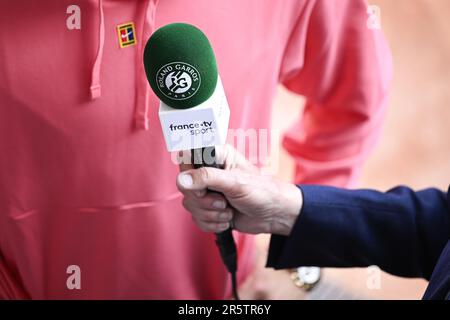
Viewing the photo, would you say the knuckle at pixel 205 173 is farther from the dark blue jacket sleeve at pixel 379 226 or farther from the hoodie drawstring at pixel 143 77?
the dark blue jacket sleeve at pixel 379 226

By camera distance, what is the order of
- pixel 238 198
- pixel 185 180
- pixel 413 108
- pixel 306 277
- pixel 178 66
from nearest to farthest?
pixel 178 66
pixel 185 180
pixel 238 198
pixel 306 277
pixel 413 108

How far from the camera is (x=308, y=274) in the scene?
988 mm

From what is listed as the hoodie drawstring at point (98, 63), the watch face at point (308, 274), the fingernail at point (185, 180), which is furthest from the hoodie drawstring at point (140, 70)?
the watch face at point (308, 274)

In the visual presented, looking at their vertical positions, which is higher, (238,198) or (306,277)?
(238,198)

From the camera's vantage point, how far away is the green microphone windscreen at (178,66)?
54 centimetres

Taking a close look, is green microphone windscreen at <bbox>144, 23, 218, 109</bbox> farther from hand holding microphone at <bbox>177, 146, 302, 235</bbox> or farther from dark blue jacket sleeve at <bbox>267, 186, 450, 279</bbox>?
dark blue jacket sleeve at <bbox>267, 186, 450, 279</bbox>

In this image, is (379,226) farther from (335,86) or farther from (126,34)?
(126,34)

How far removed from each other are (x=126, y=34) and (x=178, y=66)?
0.17 meters

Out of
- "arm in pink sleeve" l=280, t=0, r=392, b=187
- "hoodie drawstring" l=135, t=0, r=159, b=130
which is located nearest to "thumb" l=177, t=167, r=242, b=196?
"hoodie drawstring" l=135, t=0, r=159, b=130

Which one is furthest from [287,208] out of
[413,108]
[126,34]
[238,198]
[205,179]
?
[413,108]

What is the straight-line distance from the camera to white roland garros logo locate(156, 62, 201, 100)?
540 mm

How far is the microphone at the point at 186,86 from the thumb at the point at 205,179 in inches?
2.4

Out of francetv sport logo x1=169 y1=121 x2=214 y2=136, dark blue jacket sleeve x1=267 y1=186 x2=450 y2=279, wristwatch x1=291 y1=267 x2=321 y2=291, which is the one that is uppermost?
francetv sport logo x1=169 y1=121 x2=214 y2=136

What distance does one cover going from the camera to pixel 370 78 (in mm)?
949
